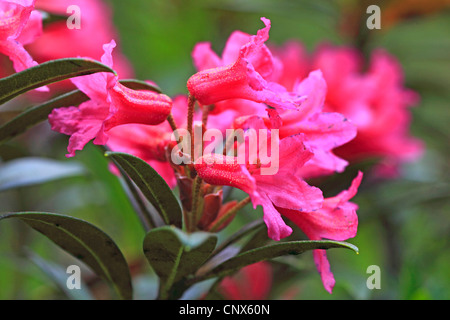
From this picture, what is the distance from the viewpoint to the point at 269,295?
1.36 meters

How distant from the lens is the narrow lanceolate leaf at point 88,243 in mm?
790

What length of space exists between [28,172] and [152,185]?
1.56ft

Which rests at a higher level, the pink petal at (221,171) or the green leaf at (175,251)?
the pink petal at (221,171)

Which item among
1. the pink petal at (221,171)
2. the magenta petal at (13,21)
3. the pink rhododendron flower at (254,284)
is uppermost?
the magenta petal at (13,21)

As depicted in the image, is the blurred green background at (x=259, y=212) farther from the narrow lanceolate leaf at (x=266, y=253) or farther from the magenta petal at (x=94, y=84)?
the magenta petal at (x=94, y=84)

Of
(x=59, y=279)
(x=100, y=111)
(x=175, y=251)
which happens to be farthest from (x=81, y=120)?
(x=59, y=279)

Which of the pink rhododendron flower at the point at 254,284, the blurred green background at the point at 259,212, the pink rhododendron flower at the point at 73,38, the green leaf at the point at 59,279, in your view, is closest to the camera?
the green leaf at the point at 59,279

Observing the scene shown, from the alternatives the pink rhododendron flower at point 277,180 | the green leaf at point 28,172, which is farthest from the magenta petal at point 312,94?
the green leaf at point 28,172

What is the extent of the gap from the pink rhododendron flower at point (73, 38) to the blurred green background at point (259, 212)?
0.24m

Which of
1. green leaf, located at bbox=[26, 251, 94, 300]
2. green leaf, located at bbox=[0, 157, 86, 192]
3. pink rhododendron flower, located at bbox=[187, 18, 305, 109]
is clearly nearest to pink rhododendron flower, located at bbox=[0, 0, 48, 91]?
pink rhododendron flower, located at bbox=[187, 18, 305, 109]

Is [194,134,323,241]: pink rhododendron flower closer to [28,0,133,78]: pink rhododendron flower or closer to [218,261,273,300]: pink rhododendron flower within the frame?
[218,261,273,300]: pink rhododendron flower

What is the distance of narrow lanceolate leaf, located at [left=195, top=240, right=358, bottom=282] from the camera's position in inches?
28.5

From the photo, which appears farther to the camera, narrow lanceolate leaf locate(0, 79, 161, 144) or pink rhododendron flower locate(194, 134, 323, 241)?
narrow lanceolate leaf locate(0, 79, 161, 144)

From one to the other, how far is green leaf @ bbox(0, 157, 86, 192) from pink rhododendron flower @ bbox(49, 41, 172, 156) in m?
0.37
